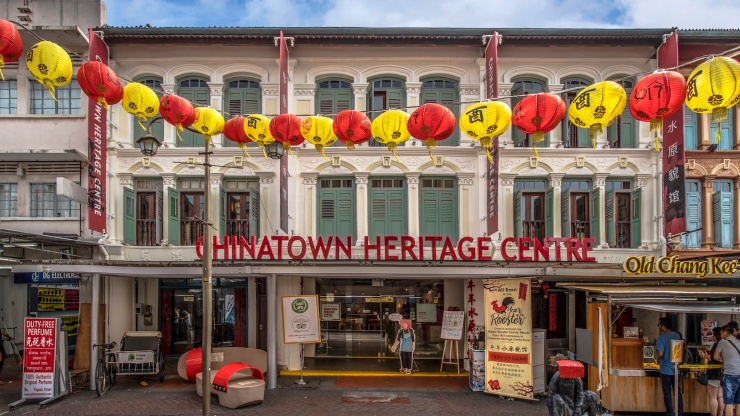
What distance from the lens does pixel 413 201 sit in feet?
53.1

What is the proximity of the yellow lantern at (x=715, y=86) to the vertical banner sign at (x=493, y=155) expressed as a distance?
7.19m

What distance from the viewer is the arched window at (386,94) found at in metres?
16.6

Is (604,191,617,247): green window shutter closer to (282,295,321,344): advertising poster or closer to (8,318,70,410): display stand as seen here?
(282,295,321,344): advertising poster

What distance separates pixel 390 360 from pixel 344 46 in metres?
9.80

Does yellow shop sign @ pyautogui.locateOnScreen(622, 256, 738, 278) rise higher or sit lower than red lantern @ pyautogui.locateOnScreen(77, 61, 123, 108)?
lower

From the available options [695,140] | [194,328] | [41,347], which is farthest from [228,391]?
[695,140]

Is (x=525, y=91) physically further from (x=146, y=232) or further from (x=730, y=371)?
(x=146, y=232)

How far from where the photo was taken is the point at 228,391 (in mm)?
11805

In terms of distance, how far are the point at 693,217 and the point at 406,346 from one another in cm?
946

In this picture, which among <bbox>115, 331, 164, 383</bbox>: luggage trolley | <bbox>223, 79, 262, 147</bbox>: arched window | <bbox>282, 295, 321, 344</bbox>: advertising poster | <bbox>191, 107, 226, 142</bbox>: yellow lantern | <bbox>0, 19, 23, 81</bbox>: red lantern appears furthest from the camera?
<bbox>223, 79, 262, 147</bbox>: arched window

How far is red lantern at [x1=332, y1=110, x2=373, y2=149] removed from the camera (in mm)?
10914

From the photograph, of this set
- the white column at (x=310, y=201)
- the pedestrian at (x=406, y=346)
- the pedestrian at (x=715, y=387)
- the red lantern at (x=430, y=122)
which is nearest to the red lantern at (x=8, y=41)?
the red lantern at (x=430, y=122)

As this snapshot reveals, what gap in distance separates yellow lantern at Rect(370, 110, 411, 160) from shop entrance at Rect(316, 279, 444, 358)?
24.2 feet

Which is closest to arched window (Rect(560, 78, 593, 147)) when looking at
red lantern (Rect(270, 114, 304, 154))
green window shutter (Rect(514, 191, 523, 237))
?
green window shutter (Rect(514, 191, 523, 237))
